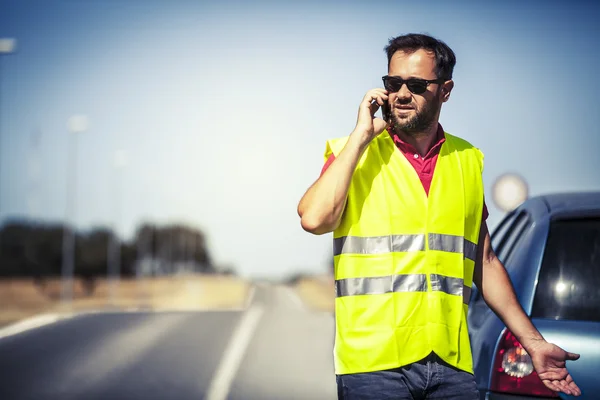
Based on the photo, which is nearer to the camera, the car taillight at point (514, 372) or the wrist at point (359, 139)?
the wrist at point (359, 139)

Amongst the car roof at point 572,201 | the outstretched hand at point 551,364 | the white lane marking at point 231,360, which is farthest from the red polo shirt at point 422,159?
the white lane marking at point 231,360

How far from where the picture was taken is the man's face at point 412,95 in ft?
13.1

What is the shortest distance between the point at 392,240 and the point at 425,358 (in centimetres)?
44

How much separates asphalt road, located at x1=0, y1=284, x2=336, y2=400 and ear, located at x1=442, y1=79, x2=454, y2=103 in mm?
7173

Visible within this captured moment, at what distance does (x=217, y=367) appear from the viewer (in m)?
14.1

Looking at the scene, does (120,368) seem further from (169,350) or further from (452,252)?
(452,252)

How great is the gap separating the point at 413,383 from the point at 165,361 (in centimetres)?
1121

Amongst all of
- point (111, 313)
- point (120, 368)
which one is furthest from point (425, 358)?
point (111, 313)

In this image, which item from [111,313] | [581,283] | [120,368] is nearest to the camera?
[581,283]

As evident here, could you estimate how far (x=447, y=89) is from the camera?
417cm

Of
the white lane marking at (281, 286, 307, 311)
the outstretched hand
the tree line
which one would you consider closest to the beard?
the outstretched hand

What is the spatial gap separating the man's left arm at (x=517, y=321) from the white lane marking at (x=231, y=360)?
7.07 m

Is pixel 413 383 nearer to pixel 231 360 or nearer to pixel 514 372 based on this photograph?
pixel 514 372

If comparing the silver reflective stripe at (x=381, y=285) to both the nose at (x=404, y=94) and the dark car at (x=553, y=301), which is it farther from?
the dark car at (x=553, y=301)
